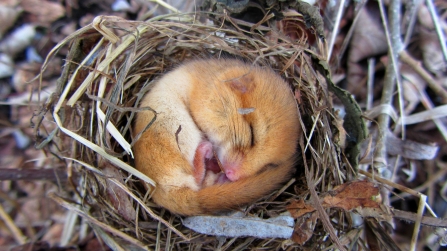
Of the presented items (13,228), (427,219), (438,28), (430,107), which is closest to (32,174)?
(13,228)

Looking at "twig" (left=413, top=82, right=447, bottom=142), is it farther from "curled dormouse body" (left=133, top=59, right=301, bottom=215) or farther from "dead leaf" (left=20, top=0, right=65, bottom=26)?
"dead leaf" (left=20, top=0, right=65, bottom=26)

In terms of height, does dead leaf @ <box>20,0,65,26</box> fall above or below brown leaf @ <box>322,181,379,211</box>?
above

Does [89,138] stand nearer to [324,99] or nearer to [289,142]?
[289,142]

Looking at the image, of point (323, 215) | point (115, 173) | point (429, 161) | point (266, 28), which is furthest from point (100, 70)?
point (429, 161)

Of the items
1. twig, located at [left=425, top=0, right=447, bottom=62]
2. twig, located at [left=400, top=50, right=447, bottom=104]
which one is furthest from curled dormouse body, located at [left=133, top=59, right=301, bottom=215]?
twig, located at [left=425, top=0, right=447, bottom=62]

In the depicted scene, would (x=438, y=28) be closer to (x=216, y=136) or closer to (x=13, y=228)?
(x=216, y=136)

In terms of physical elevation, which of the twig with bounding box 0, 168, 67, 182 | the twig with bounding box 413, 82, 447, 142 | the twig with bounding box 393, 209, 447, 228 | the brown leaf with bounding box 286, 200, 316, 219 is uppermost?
the twig with bounding box 413, 82, 447, 142
